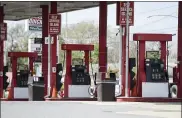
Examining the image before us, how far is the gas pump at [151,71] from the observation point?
664 inches

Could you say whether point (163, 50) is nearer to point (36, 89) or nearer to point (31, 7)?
point (36, 89)

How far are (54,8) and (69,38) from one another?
4411 cm

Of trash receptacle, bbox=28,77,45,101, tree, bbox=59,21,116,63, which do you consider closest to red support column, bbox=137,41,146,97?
trash receptacle, bbox=28,77,45,101

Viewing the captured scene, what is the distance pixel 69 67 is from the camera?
18875 mm

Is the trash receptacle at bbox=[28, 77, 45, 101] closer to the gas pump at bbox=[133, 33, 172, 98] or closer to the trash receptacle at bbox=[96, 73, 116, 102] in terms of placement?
the trash receptacle at bbox=[96, 73, 116, 102]

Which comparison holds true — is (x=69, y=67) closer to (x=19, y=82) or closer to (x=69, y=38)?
(x=19, y=82)

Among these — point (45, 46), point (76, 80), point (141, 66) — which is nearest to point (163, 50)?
point (141, 66)

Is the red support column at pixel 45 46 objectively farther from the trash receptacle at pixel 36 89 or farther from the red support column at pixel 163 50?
the red support column at pixel 163 50

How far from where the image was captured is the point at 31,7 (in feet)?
80.7

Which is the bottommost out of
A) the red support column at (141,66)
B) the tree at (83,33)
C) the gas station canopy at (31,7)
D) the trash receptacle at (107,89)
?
the trash receptacle at (107,89)

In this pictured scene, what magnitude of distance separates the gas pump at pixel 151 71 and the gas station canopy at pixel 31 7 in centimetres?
549

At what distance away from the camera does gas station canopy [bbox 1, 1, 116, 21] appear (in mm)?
22513

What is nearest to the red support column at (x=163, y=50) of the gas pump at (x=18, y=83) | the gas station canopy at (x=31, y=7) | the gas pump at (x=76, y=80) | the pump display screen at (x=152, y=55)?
the pump display screen at (x=152, y=55)

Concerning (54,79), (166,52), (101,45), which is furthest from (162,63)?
(54,79)
